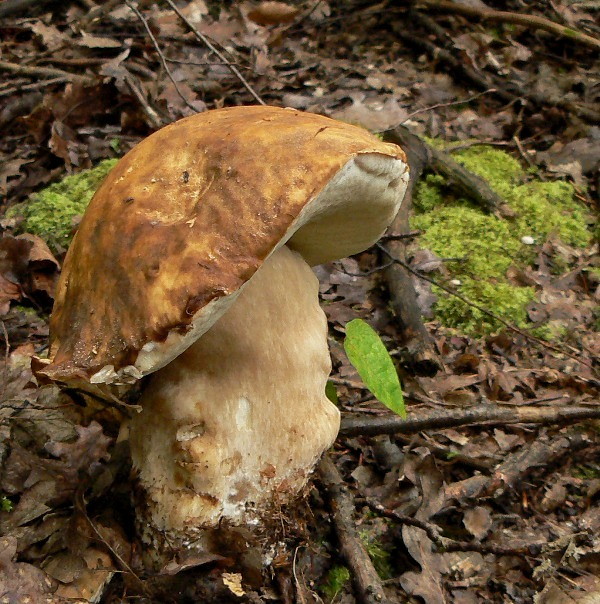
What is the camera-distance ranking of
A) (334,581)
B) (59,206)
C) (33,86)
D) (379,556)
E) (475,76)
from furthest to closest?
(475,76), (33,86), (59,206), (379,556), (334,581)

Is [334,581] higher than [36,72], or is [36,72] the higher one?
[36,72]

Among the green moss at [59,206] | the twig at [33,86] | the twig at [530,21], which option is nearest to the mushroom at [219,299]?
the green moss at [59,206]

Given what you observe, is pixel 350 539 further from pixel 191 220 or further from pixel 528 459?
pixel 191 220

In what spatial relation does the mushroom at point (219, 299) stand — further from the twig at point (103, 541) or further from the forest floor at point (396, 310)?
the forest floor at point (396, 310)

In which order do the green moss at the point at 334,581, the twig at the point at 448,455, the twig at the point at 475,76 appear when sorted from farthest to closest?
the twig at the point at 475,76 < the twig at the point at 448,455 < the green moss at the point at 334,581

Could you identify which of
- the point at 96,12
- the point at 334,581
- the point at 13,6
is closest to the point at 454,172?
the point at 334,581

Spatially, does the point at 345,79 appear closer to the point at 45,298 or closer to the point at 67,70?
the point at 67,70

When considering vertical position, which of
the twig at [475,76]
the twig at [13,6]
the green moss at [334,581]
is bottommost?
the twig at [475,76]

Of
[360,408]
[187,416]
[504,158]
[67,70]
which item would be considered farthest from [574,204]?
[67,70]

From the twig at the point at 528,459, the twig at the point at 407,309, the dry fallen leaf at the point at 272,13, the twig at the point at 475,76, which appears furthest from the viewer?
the dry fallen leaf at the point at 272,13
